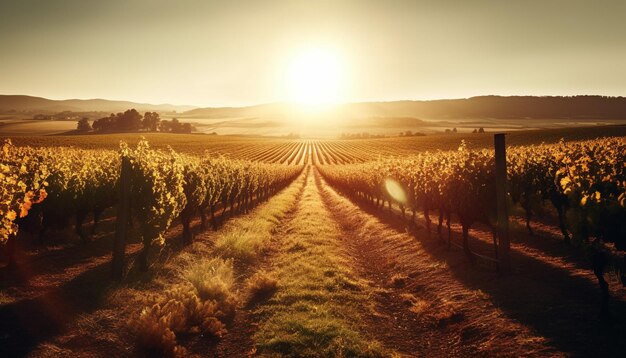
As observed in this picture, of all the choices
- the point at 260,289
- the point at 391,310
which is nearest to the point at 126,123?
the point at 260,289

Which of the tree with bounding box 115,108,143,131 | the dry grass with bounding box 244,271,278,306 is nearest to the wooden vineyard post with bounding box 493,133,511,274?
the dry grass with bounding box 244,271,278,306

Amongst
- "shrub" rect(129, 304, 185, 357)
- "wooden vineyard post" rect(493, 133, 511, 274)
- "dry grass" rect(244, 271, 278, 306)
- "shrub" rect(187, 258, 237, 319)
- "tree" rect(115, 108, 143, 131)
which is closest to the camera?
"shrub" rect(129, 304, 185, 357)

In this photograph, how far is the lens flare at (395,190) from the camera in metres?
26.3

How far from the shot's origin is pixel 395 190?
91.7 ft

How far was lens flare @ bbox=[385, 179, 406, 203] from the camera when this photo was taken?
2627 cm

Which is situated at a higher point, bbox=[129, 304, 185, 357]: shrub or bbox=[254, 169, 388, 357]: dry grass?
bbox=[129, 304, 185, 357]: shrub

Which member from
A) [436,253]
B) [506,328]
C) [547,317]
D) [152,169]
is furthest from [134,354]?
[436,253]

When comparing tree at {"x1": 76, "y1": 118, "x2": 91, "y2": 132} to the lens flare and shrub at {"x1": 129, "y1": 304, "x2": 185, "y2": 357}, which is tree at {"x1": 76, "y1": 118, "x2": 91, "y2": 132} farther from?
shrub at {"x1": 129, "y1": 304, "x2": 185, "y2": 357}

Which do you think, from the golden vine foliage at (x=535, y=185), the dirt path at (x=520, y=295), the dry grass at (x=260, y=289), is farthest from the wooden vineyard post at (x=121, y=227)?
the golden vine foliage at (x=535, y=185)

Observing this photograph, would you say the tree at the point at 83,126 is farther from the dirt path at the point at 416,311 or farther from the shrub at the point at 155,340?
the shrub at the point at 155,340

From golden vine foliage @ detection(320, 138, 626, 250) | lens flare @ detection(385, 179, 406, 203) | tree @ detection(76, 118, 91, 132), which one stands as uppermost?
tree @ detection(76, 118, 91, 132)

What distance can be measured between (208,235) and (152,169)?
822 centimetres

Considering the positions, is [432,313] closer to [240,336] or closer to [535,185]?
[240,336]

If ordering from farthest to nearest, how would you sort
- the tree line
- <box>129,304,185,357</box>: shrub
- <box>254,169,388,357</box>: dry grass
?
the tree line < <box>254,169,388,357</box>: dry grass < <box>129,304,185,357</box>: shrub
